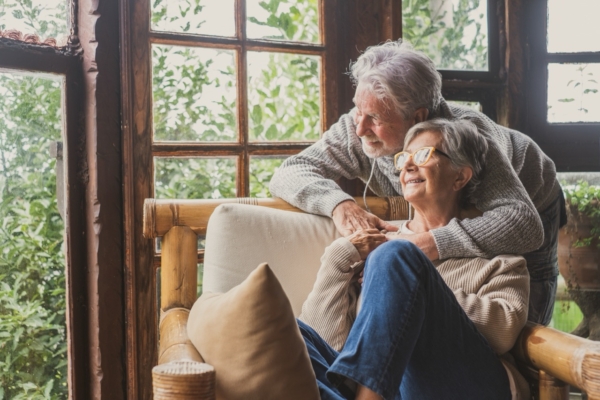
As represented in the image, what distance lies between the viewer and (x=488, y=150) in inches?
76.2

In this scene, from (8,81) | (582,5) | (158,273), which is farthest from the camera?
(582,5)

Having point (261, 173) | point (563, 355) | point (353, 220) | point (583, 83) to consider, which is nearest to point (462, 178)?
point (353, 220)

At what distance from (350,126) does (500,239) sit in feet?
2.09

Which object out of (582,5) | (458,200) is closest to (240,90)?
(458,200)

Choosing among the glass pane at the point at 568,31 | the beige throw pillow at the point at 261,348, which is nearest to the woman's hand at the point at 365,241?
the beige throw pillow at the point at 261,348

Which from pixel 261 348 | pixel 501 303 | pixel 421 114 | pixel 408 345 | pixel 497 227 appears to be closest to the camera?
pixel 261 348

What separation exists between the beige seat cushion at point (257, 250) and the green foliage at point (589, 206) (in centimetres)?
123

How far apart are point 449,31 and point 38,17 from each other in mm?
1487

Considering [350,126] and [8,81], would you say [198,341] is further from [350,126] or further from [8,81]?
[8,81]

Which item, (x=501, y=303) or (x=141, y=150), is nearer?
(x=501, y=303)

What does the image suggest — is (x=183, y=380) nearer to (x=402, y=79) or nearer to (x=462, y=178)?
(x=462, y=178)

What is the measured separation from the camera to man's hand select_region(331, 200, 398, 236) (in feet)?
6.37

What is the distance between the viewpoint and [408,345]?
1.43 metres

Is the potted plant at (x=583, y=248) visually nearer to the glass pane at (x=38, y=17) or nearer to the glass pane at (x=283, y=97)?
the glass pane at (x=283, y=97)
